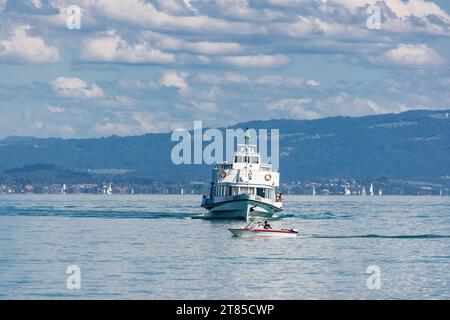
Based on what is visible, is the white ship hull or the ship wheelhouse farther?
the ship wheelhouse

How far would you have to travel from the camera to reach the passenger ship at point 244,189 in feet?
558

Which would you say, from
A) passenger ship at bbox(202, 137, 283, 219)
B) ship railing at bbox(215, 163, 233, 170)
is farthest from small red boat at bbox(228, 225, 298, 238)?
ship railing at bbox(215, 163, 233, 170)

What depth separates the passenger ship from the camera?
170 metres

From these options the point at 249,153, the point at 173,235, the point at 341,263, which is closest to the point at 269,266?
the point at 341,263

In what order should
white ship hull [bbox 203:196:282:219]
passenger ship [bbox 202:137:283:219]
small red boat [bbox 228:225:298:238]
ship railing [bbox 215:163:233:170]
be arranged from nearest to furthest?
small red boat [bbox 228:225:298:238] < white ship hull [bbox 203:196:282:219] < passenger ship [bbox 202:137:283:219] < ship railing [bbox 215:163:233:170]

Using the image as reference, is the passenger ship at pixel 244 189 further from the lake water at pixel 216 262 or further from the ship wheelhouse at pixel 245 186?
the lake water at pixel 216 262

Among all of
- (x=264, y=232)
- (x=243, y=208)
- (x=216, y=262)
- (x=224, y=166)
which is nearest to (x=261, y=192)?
(x=243, y=208)

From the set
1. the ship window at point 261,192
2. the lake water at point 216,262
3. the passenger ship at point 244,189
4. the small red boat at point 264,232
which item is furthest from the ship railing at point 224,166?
the small red boat at point 264,232

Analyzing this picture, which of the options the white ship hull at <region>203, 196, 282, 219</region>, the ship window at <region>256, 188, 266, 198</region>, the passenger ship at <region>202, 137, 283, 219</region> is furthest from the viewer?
the ship window at <region>256, 188, 266, 198</region>

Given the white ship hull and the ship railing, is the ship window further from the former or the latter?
the ship railing

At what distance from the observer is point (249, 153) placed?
18100cm
